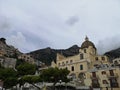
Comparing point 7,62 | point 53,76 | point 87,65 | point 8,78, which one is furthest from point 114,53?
point 8,78

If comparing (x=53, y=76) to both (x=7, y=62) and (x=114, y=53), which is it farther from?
(x=114, y=53)

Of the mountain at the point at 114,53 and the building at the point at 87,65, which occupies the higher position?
the mountain at the point at 114,53

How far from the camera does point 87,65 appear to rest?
73.6 m

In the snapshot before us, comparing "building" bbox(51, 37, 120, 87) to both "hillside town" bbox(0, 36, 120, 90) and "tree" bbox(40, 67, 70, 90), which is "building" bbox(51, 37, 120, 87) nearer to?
"hillside town" bbox(0, 36, 120, 90)

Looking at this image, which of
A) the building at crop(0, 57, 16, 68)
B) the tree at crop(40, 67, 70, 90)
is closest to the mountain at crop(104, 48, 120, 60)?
the building at crop(0, 57, 16, 68)

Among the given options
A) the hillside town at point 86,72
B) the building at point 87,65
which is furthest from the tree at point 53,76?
the building at point 87,65

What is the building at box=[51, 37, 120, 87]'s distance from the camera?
199 ft

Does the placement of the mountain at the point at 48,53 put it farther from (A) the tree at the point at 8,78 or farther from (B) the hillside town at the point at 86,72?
(A) the tree at the point at 8,78

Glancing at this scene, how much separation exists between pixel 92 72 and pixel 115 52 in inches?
2594

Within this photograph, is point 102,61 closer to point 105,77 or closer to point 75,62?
point 75,62

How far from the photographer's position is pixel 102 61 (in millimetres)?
80562

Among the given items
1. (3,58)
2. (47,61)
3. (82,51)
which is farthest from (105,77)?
(47,61)

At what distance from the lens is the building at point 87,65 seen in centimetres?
→ 6069

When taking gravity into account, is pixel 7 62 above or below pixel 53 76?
above
